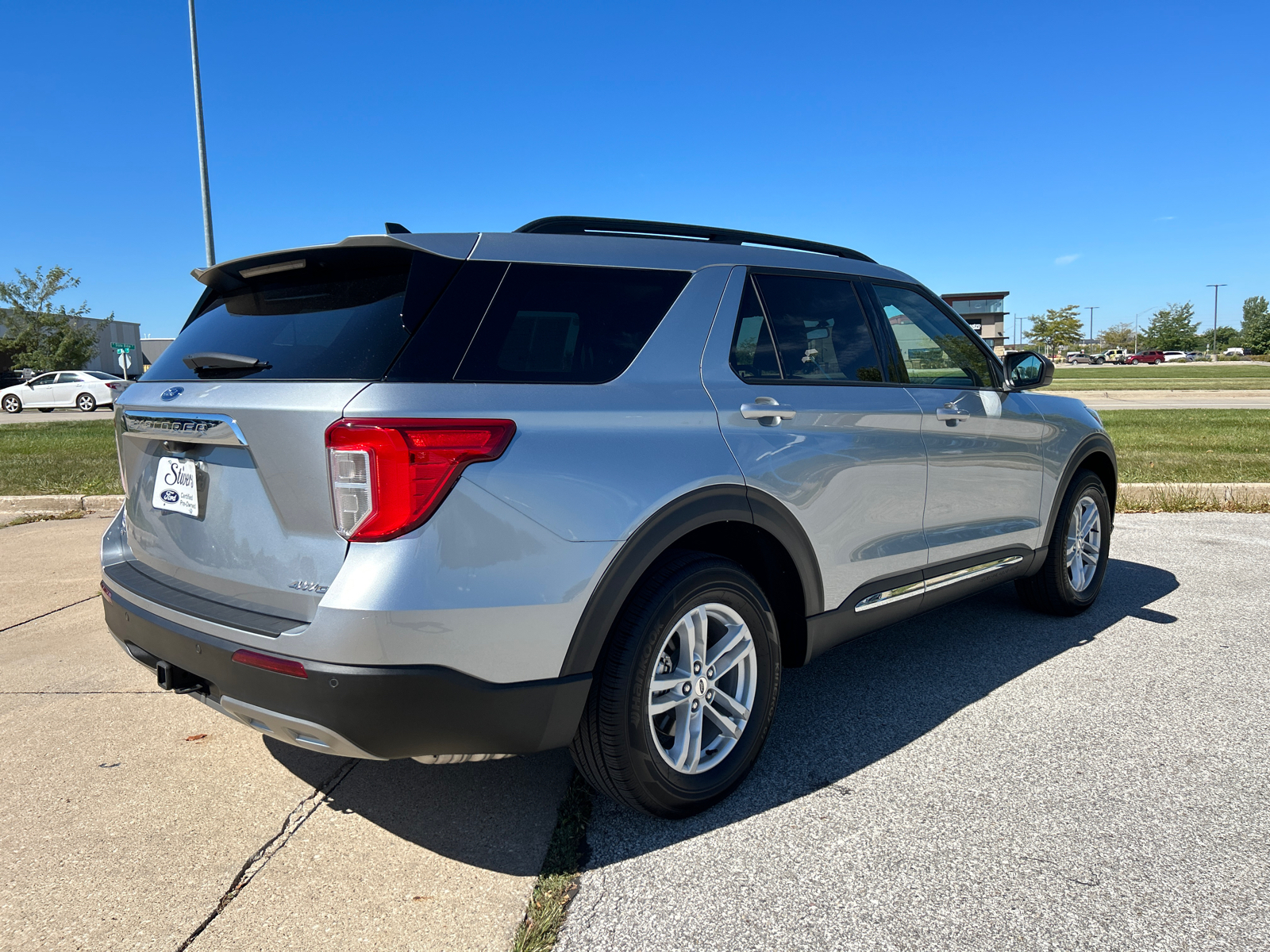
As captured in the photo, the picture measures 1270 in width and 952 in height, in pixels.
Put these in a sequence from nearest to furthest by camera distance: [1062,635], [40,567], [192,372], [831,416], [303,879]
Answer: [303,879] < [192,372] < [831,416] < [1062,635] < [40,567]

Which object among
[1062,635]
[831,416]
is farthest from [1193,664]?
[831,416]

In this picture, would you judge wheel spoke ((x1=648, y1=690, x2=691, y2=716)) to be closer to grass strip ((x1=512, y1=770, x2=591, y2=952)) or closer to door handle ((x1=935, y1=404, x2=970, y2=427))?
grass strip ((x1=512, y1=770, x2=591, y2=952))

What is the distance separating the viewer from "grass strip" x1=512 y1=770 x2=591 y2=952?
2209mm

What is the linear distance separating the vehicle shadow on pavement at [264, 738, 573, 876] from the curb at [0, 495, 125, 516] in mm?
5987

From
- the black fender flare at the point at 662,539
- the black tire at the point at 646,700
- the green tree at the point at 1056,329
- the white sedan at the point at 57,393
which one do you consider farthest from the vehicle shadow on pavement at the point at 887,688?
the green tree at the point at 1056,329

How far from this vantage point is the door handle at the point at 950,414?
12.2 feet

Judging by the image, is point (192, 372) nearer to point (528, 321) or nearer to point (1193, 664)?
point (528, 321)

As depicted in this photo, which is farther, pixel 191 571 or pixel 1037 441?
pixel 1037 441

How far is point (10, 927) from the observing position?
7.34 ft

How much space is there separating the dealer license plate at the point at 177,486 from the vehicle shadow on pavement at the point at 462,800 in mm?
1073

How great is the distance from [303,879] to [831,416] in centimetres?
223

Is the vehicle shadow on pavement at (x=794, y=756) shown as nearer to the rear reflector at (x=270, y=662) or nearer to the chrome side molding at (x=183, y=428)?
the rear reflector at (x=270, y=662)

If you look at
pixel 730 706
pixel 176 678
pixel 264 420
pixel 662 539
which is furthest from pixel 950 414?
pixel 176 678

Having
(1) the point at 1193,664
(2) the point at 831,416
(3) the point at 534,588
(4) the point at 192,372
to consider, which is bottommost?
(1) the point at 1193,664
